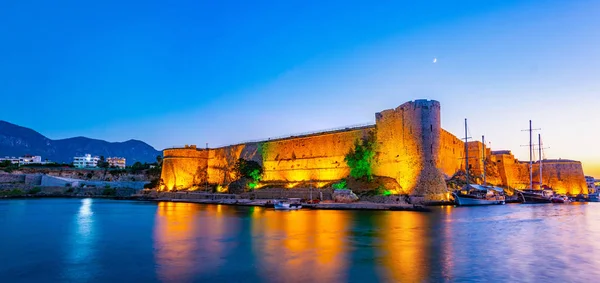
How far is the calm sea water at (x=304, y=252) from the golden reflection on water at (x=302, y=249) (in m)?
0.02

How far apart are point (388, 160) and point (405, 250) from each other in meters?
13.4

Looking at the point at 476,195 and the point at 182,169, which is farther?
the point at 182,169

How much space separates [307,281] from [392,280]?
1.30 metres

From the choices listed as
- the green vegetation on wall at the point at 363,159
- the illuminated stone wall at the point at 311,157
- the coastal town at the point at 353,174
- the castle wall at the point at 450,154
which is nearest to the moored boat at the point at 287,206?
the coastal town at the point at 353,174

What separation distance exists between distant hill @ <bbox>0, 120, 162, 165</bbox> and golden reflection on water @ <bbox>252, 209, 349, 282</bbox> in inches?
5995

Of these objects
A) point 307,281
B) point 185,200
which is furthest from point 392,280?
point 185,200

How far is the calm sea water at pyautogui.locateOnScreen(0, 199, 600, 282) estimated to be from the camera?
657cm

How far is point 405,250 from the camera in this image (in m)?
8.62

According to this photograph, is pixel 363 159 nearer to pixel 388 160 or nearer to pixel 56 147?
pixel 388 160

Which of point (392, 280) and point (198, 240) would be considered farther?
point (198, 240)

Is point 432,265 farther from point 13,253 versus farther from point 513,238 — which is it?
point 13,253

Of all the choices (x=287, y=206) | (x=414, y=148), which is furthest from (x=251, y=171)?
(x=414, y=148)

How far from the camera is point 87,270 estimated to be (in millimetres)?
6988

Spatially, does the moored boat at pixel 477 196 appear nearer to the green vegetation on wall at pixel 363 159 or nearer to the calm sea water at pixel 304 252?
the green vegetation on wall at pixel 363 159
